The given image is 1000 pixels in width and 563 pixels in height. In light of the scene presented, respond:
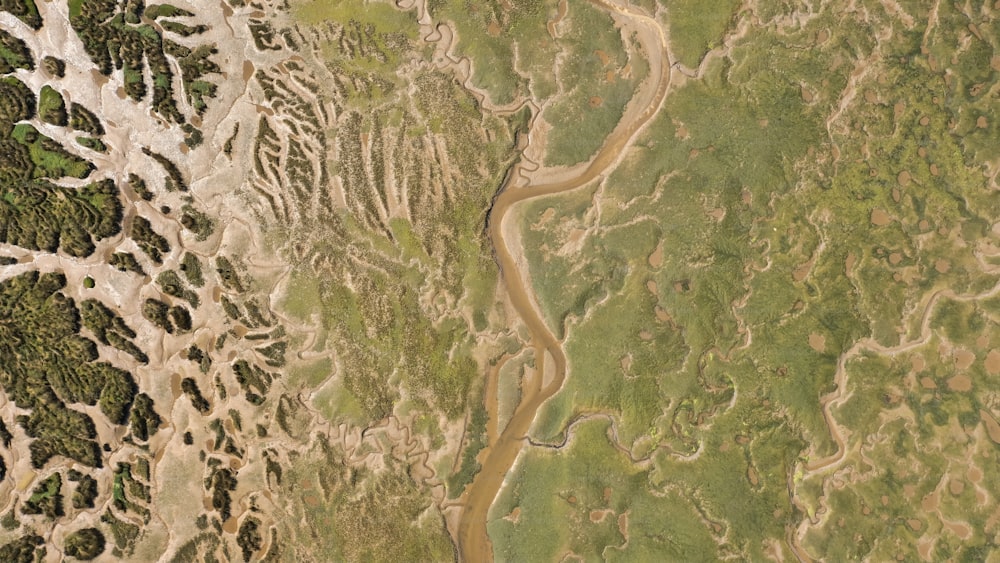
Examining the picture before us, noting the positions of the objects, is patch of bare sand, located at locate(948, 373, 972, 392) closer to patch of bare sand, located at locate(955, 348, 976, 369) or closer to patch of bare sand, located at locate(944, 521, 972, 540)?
patch of bare sand, located at locate(955, 348, 976, 369)

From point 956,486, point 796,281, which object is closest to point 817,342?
point 796,281

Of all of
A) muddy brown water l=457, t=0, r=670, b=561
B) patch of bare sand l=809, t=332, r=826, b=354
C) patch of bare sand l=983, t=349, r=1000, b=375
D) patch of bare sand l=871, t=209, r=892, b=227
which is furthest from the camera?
muddy brown water l=457, t=0, r=670, b=561

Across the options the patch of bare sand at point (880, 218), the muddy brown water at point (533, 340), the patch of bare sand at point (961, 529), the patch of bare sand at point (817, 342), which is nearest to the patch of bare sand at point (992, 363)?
the patch of bare sand at point (961, 529)

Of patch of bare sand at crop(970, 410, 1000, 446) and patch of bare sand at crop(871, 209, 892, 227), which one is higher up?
patch of bare sand at crop(871, 209, 892, 227)

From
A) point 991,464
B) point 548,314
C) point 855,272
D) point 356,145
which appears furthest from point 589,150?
point 991,464

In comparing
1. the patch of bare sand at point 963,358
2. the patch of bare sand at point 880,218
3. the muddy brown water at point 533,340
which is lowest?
the muddy brown water at point 533,340

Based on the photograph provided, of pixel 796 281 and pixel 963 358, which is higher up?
pixel 963 358

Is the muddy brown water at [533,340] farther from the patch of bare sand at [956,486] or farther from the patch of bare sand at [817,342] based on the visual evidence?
the patch of bare sand at [956,486]

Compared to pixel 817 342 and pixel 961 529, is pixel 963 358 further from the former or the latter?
pixel 961 529

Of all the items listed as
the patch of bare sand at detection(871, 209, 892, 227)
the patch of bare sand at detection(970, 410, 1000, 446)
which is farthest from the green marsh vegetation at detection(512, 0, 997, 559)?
the patch of bare sand at detection(970, 410, 1000, 446)
